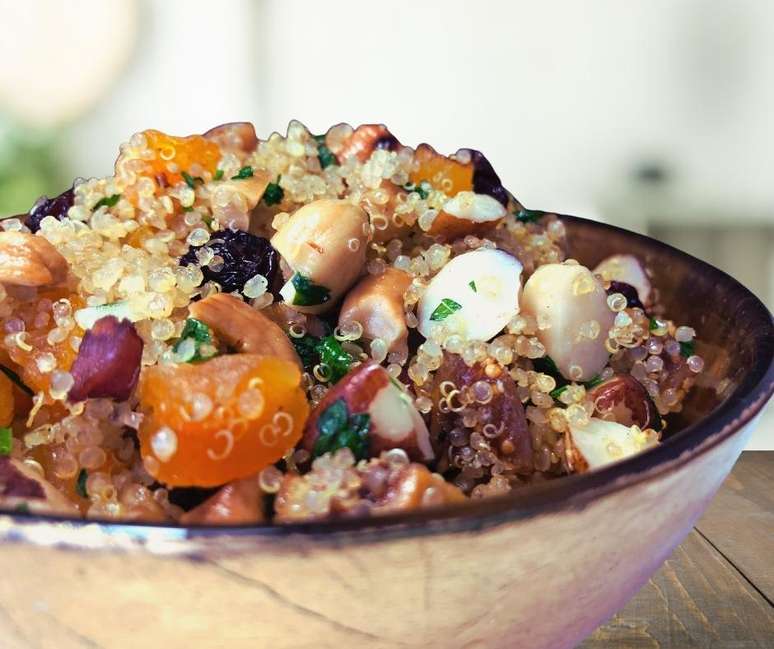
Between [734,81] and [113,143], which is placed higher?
[734,81]

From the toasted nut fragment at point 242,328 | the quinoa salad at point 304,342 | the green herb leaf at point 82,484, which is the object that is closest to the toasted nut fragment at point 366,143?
the quinoa salad at point 304,342

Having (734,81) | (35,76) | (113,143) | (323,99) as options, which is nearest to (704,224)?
(734,81)

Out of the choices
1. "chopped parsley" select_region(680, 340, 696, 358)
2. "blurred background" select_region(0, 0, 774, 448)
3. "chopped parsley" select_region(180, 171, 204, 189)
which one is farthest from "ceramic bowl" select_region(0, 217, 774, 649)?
"blurred background" select_region(0, 0, 774, 448)

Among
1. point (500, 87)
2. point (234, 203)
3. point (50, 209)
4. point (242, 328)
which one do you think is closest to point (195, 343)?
point (242, 328)

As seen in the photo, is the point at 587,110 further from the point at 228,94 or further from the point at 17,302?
the point at 17,302

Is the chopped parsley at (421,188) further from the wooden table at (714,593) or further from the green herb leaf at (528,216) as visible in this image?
the wooden table at (714,593)

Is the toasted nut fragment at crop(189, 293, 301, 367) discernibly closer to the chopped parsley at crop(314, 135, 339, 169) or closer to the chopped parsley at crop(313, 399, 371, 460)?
the chopped parsley at crop(313, 399, 371, 460)
